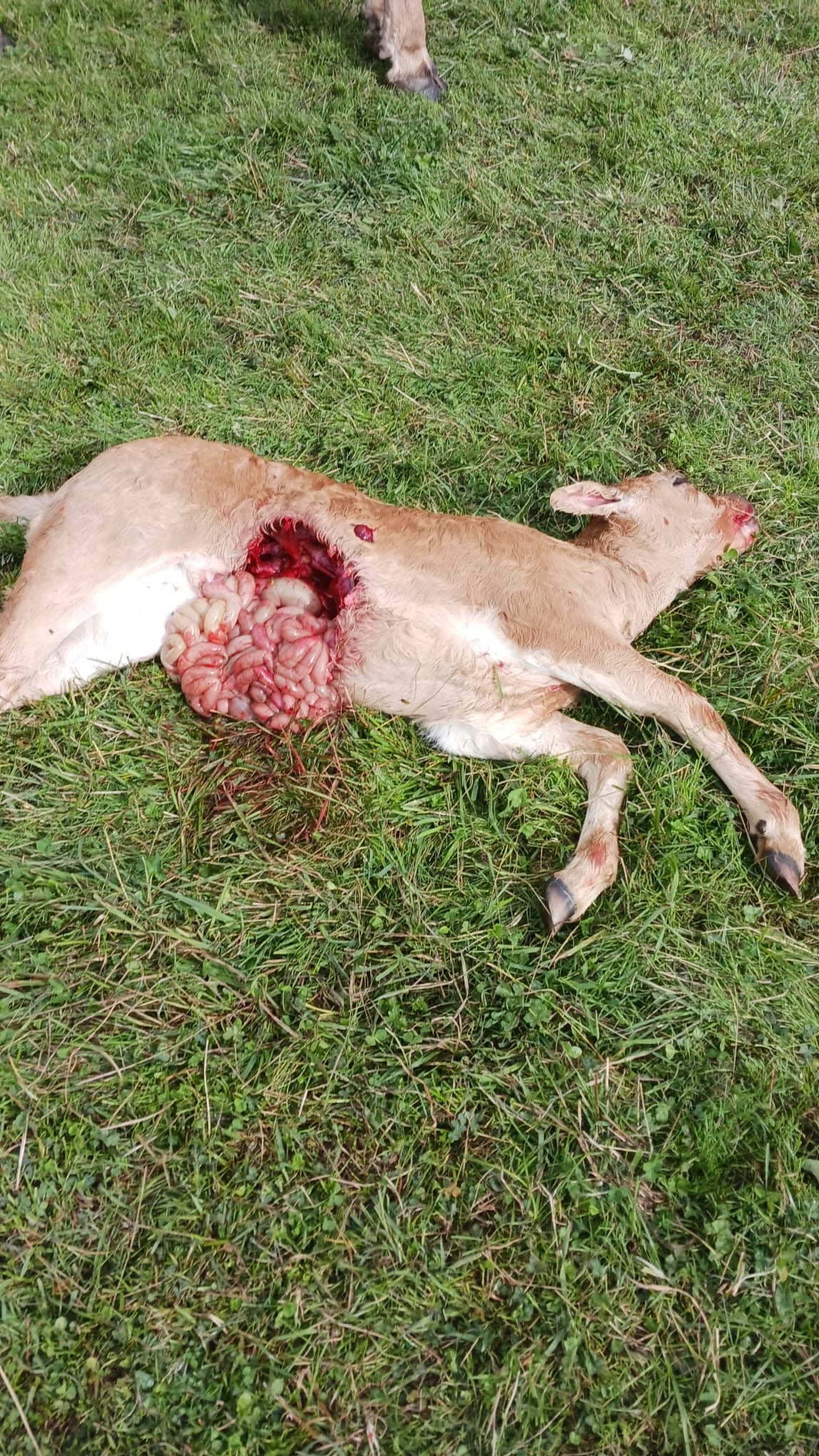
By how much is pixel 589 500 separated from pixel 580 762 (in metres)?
1.23

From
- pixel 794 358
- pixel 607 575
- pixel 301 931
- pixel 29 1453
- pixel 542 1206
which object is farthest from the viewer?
pixel 794 358

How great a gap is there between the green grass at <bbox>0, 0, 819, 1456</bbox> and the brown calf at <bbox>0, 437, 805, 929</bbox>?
0.14m

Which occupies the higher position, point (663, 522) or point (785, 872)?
point (663, 522)

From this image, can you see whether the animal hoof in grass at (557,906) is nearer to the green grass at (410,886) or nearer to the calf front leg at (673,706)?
the green grass at (410,886)

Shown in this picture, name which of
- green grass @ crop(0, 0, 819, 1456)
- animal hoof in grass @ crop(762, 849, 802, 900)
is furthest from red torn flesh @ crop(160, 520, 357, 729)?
animal hoof in grass @ crop(762, 849, 802, 900)

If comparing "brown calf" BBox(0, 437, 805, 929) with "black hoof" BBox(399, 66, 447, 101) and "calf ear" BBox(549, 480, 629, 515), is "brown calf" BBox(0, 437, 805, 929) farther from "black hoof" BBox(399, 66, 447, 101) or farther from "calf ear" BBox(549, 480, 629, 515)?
"black hoof" BBox(399, 66, 447, 101)

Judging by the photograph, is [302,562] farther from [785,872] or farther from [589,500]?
[785,872]

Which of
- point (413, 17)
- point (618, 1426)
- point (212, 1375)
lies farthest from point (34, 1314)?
point (413, 17)

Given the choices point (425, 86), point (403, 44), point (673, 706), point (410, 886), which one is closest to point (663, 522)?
point (673, 706)

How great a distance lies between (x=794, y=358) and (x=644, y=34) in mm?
3370

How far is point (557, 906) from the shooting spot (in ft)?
11.6

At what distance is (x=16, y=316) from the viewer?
219 inches

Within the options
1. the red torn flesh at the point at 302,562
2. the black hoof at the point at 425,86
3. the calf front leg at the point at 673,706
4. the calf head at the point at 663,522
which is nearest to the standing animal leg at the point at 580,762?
the calf front leg at the point at 673,706

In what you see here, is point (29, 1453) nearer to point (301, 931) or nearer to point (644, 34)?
point (301, 931)
